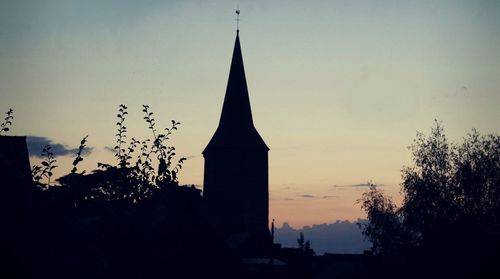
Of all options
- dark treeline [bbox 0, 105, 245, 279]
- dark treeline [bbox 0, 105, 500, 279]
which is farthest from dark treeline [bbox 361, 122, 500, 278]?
dark treeline [bbox 0, 105, 245, 279]

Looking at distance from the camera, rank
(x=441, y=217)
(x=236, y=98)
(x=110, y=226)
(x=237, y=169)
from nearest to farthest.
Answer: (x=110, y=226)
(x=441, y=217)
(x=236, y=98)
(x=237, y=169)

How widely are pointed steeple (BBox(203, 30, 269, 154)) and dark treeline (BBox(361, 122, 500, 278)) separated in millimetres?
26684

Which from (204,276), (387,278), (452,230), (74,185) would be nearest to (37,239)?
(74,185)

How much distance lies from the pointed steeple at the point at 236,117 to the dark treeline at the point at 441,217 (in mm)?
26684

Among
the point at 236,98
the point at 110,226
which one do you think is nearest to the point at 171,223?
the point at 110,226

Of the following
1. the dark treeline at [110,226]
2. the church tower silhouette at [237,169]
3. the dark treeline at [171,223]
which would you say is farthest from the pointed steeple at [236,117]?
the dark treeline at [110,226]

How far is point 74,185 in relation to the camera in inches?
535

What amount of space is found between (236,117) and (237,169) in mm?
5818

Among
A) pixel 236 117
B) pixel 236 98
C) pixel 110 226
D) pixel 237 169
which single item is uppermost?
pixel 236 98

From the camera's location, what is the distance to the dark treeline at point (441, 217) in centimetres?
3591

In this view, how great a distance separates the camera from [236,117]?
73.2 meters

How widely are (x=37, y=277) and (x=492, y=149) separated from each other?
38.4m

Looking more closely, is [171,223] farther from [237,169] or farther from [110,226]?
[237,169]

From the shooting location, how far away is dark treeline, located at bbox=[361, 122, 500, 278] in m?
35.9
